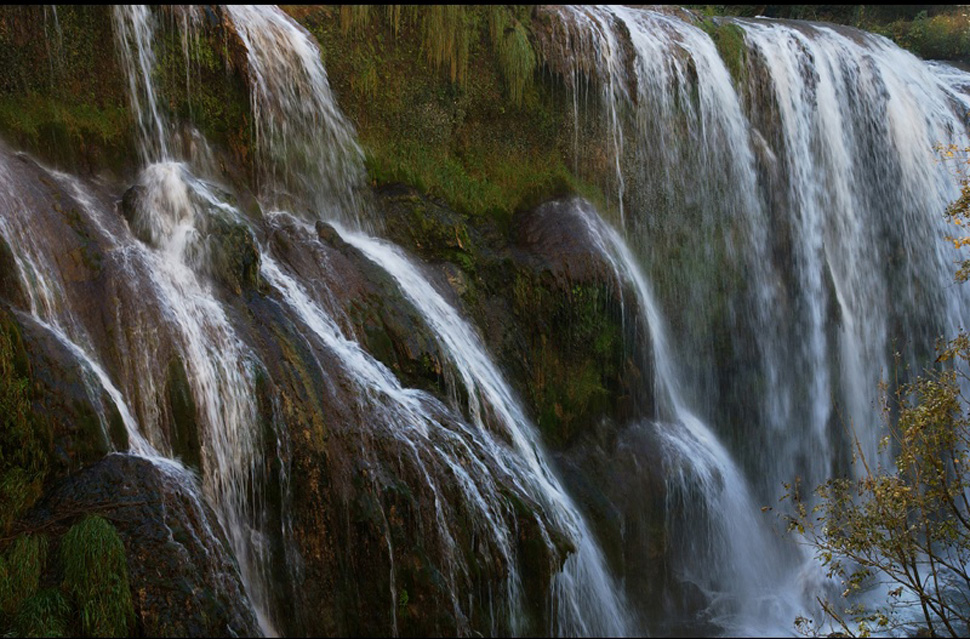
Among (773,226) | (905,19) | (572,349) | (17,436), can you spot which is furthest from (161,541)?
(905,19)

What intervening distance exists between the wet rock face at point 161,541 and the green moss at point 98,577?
0.10m

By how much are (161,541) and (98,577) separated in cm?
50

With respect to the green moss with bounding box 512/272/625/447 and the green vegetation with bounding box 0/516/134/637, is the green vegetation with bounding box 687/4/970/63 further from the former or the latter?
the green vegetation with bounding box 0/516/134/637

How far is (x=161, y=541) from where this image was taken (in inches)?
264

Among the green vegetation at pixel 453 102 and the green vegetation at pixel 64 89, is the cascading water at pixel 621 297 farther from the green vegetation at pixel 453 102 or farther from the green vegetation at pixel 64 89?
the green vegetation at pixel 453 102

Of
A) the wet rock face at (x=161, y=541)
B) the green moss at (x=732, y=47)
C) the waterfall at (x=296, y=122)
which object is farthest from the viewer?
the green moss at (x=732, y=47)

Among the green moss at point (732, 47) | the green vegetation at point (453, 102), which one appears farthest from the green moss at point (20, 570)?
the green moss at point (732, 47)

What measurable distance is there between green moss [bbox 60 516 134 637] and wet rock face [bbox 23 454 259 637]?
105 millimetres

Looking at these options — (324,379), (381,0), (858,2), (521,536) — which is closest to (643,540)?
(521,536)

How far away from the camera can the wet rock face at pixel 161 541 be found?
652cm

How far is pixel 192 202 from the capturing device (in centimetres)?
913

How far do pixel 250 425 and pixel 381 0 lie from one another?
7.04 metres

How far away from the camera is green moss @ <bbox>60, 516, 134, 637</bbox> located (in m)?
6.24

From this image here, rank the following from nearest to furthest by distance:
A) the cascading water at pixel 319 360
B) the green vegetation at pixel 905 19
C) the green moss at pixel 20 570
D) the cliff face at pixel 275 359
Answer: the green moss at pixel 20 570 < the cliff face at pixel 275 359 < the cascading water at pixel 319 360 < the green vegetation at pixel 905 19
